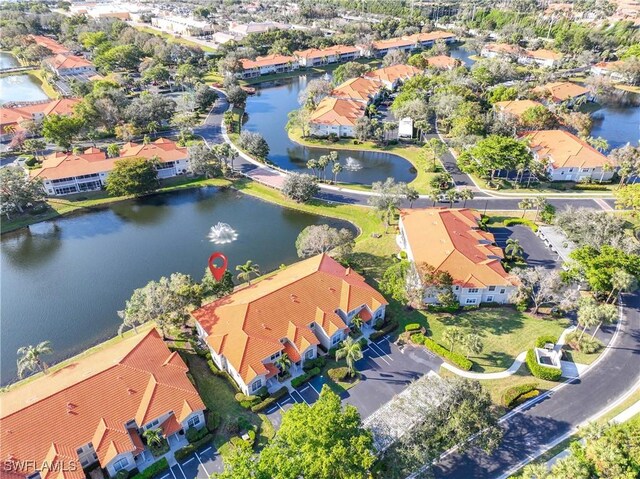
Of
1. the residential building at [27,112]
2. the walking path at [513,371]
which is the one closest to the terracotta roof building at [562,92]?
the walking path at [513,371]

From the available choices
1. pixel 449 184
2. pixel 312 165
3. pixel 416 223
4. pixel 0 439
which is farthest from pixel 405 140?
pixel 0 439

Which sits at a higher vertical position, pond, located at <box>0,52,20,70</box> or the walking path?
pond, located at <box>0,52,20,70</box>

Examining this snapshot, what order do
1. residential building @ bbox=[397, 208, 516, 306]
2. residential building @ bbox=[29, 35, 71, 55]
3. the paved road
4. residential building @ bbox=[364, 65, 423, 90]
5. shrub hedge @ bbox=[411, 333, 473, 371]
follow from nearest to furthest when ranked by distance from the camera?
the paved road
shrub hedge @ bbox=[411, 333, 473, 371]
residential building @ bbox=[397, 208, 516, 306]
residential building @ bbox=[364, 65, 423, 90]
residential building @ bbox=[29, 35, 71, 55]

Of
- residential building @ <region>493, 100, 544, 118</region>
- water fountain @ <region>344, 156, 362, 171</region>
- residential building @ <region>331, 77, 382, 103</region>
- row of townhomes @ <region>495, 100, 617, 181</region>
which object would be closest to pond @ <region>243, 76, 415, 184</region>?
water fountain @ <region>344, 156, 362, 171</region>

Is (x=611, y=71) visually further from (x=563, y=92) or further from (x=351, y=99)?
(x=351, y=99)

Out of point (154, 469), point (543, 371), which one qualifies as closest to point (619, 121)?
point (543, 371)

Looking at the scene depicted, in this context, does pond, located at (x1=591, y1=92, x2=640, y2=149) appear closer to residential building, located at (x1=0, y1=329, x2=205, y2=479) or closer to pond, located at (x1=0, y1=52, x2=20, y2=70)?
residential building, located at (x1=0, y1=329, x2=205, y2=479)
